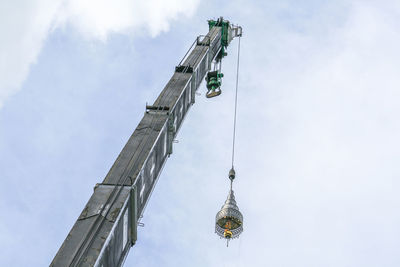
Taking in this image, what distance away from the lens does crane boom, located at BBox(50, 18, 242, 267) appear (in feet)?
40.4

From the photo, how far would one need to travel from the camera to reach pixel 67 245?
12203mm

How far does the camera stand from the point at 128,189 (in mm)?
14289

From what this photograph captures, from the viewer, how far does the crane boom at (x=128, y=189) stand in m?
12.3

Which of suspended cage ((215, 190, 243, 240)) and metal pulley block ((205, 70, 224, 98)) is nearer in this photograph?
suspended cage ((215, 190, 243, 240))

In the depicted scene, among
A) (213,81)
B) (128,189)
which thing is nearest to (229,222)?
(128,189)

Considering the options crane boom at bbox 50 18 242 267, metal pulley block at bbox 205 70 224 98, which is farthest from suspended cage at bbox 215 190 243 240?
metal pulley block at bbox 205 70 224 98

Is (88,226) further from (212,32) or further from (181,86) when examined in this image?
(212,32)

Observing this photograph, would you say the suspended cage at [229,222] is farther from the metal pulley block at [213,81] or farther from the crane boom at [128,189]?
the metal pulley block at [213,81]

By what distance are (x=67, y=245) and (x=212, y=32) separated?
68.9 ft

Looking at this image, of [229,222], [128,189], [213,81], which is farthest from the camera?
[213,81]

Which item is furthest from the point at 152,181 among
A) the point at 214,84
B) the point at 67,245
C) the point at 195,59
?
the point at 214,84

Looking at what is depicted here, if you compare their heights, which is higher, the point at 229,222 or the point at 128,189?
the point at 229,222

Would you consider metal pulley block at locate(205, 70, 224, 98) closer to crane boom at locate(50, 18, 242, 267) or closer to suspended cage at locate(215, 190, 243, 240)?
crane boom at locate(50, 18, 242, 267)

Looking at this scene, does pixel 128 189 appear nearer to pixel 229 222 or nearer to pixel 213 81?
pixel 229 222
